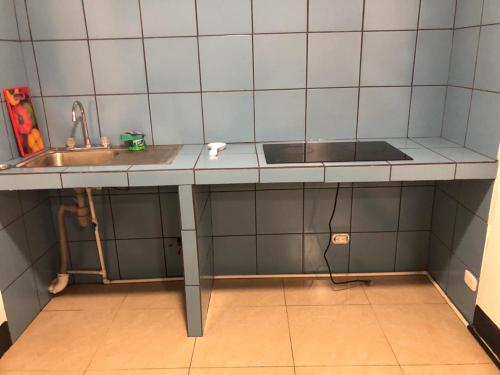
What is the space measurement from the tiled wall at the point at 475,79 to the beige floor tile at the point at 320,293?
95 centimetres

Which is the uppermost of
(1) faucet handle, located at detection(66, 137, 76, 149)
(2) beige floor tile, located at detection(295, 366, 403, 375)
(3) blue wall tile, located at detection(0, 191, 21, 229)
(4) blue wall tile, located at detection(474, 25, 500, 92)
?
(4) blue wall tile, located at detection(474, 25, 500, 92)

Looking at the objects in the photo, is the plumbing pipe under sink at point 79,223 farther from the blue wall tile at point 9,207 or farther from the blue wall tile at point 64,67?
the blue wall tile at point 64,67

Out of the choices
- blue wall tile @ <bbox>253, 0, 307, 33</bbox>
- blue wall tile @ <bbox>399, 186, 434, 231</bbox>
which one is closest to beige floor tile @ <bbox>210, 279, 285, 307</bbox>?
blue wall tile @ <bbox>399, 186, 434, 231</bbox>

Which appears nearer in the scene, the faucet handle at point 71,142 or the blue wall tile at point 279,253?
the faucet handle at point 71,142

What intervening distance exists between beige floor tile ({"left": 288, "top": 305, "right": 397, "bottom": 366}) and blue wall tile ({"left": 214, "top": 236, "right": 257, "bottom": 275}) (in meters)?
0.39

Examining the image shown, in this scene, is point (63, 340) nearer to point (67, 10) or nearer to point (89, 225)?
point (89, 225)

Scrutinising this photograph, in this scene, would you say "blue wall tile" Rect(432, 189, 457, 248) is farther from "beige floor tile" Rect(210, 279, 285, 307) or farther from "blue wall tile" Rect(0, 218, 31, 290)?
"blue wall tile" Rect(0, 218, 31, 290)

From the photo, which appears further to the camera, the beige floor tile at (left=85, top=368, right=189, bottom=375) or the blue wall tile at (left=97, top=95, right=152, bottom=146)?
the blue wall tile at (left=97, top=95, right=152, bottom=146)

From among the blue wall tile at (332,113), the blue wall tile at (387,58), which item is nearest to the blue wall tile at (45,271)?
the blue wall tile at (332,113)

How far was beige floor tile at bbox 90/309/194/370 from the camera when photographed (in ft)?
5.73

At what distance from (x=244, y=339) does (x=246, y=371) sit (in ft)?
0.67

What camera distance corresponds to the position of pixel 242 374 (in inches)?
65.5

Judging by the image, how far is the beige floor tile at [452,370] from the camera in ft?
5.39

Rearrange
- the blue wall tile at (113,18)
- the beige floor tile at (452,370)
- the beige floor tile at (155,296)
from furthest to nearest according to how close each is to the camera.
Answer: the beige floor tile at (155,296) → the blue wall tile at (113,18) → the beige floor tile at (452,370)
